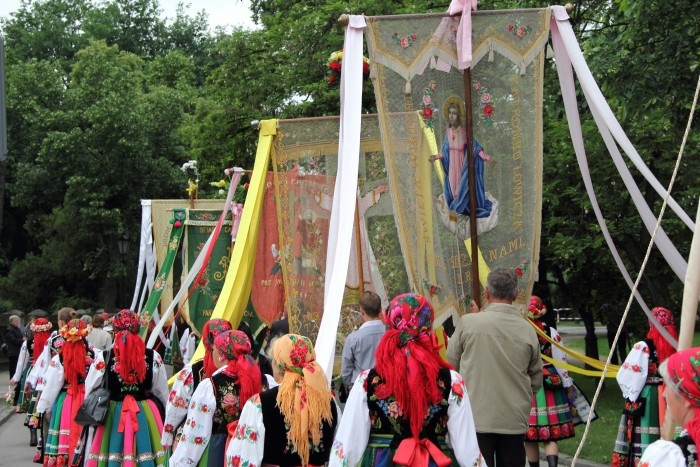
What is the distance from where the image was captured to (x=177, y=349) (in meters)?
18.5

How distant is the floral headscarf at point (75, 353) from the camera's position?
11.0 m

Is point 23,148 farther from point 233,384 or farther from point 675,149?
point 233,384

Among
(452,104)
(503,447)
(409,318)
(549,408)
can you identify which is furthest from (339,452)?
(549,408)

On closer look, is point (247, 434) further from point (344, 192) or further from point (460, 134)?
point (460, 134)

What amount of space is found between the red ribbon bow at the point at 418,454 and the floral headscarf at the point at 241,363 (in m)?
1.70

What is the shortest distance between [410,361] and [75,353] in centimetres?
644

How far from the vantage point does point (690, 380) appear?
374 centimetres

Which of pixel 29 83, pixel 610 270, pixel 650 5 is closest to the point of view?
pixel 650 5

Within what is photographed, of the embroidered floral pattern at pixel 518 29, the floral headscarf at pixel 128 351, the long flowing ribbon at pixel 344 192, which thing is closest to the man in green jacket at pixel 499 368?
the long flowing ribbon at pixel 344 192

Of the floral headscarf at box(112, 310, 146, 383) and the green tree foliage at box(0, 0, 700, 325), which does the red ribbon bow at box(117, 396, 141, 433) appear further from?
the green tree foliage at box(0, 0, 700, 325)

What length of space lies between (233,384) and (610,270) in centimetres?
1265

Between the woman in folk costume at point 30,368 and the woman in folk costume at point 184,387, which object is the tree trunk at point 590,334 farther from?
the woman in folk costume at point 184,387

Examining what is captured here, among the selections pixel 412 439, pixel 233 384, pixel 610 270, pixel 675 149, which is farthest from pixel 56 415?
pixel 610 270

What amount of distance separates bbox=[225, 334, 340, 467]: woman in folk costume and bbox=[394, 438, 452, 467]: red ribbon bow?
2.05ft
